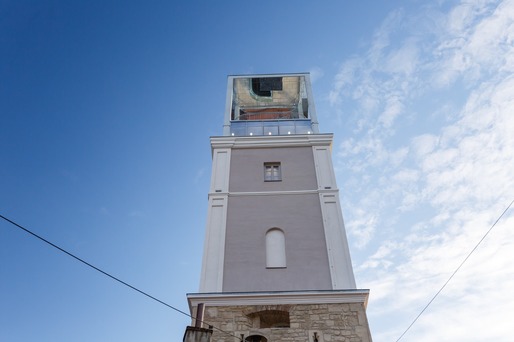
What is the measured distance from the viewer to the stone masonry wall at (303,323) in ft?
31.2

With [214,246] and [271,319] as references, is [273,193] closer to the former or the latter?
[214,246]

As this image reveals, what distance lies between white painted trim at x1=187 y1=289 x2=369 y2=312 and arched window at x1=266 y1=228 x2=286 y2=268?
121 centimetres

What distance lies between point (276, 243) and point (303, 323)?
8.57 feet

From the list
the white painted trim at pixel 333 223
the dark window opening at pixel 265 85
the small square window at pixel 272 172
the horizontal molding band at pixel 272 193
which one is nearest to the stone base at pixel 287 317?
the white painted trim at pixel 333 223

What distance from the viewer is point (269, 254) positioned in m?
11.6

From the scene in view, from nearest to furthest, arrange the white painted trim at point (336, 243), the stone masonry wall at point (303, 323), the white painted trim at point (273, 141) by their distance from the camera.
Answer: the stone masonry wall at point (303, 323) < the white painted trim at point (336, 243) < the white painted trim at point (273, 141)

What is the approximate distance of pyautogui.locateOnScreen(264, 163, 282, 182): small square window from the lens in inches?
535

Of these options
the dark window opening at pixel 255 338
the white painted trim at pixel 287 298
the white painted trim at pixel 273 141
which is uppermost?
the white painted trim at pixel 273 141

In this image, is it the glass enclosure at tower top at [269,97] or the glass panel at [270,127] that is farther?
the glass enclosure at tower top at [269,97]

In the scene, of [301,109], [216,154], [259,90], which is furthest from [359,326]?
[259,90]

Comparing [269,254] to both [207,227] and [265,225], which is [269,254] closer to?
[265,225]

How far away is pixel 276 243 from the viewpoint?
39.0 feet

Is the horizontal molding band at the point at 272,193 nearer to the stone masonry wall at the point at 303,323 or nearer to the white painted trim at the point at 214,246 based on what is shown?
the white painted trim at the point at 214,246

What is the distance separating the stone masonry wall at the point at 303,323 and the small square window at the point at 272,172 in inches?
179
